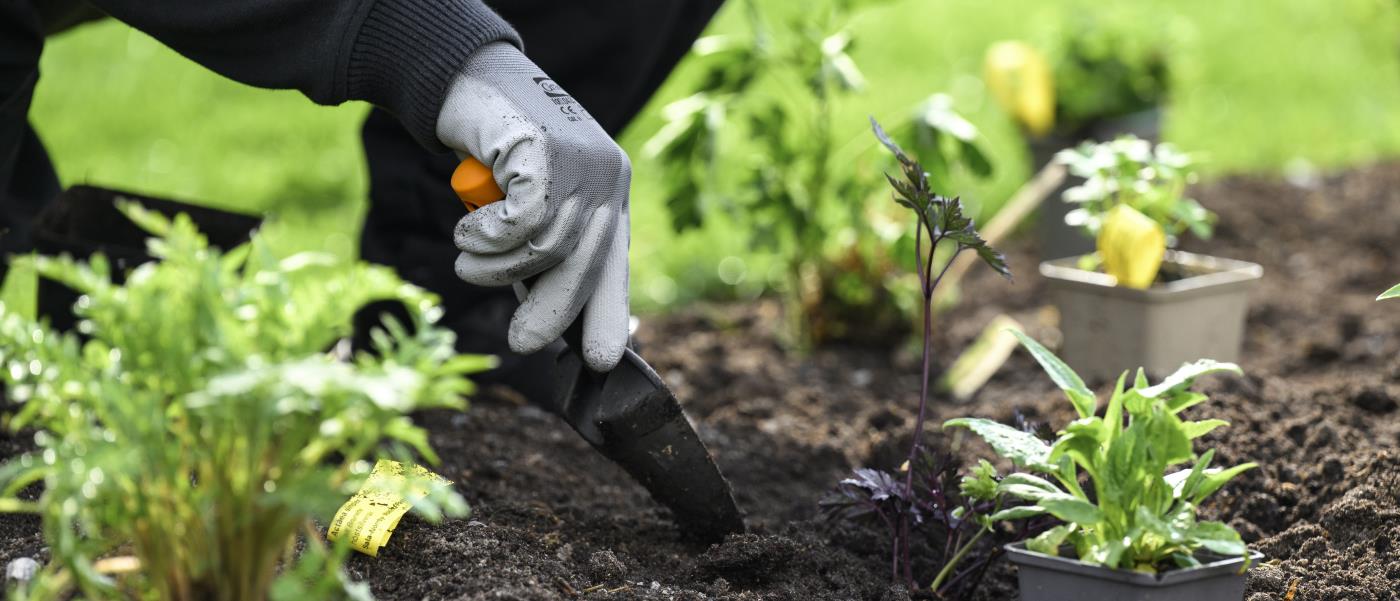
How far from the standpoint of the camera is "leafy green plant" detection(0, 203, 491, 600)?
1022 millimetres

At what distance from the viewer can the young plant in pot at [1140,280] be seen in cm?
242

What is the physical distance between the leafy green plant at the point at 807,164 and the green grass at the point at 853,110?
0.56 m

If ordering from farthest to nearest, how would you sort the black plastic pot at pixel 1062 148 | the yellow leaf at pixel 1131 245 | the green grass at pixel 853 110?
the green grass at pixel 853 110
the black plastic pot at pixel 1062 148
the yellow leaf at pixel 1131 245

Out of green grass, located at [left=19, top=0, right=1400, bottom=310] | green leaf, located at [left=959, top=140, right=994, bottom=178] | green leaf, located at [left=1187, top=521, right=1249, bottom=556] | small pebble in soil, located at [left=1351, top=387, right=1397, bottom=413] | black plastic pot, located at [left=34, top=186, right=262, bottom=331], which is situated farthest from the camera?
green grass, located at [left=19, top=0, right=1400, bottom=310]

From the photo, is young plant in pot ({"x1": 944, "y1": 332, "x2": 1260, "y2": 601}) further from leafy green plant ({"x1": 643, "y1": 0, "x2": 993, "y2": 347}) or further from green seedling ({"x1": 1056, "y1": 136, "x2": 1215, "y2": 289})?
leafy green plant ({"x1": 643, "y1": 0, "x2": 993, "y2": 347})

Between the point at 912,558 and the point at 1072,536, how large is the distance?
1.18 feet

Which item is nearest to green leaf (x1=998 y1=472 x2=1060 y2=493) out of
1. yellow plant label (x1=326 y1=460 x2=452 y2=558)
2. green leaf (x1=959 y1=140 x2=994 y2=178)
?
yellow plant label (x1=326 y1=460 x2=452 y2=558)

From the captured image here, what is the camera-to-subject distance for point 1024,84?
11.4 feet

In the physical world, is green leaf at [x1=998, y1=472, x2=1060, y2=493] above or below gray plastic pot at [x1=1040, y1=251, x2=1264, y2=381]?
above

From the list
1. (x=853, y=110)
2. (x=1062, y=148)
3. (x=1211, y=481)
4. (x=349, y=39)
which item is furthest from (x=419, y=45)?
(x=853, y=110)

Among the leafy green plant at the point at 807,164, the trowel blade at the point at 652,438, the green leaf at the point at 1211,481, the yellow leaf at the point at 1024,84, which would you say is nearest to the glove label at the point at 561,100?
the trowel blade at the point at 652,438

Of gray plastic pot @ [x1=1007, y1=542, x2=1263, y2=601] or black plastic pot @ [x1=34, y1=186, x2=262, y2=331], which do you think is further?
black plastic pot @ [x1=34, y1=186, x2=262, y2=331]

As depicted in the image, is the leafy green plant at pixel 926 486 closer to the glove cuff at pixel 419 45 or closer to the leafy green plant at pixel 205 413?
the glove cuff at pixel 419 45

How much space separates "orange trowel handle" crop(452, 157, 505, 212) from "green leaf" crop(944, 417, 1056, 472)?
25.2 inches
